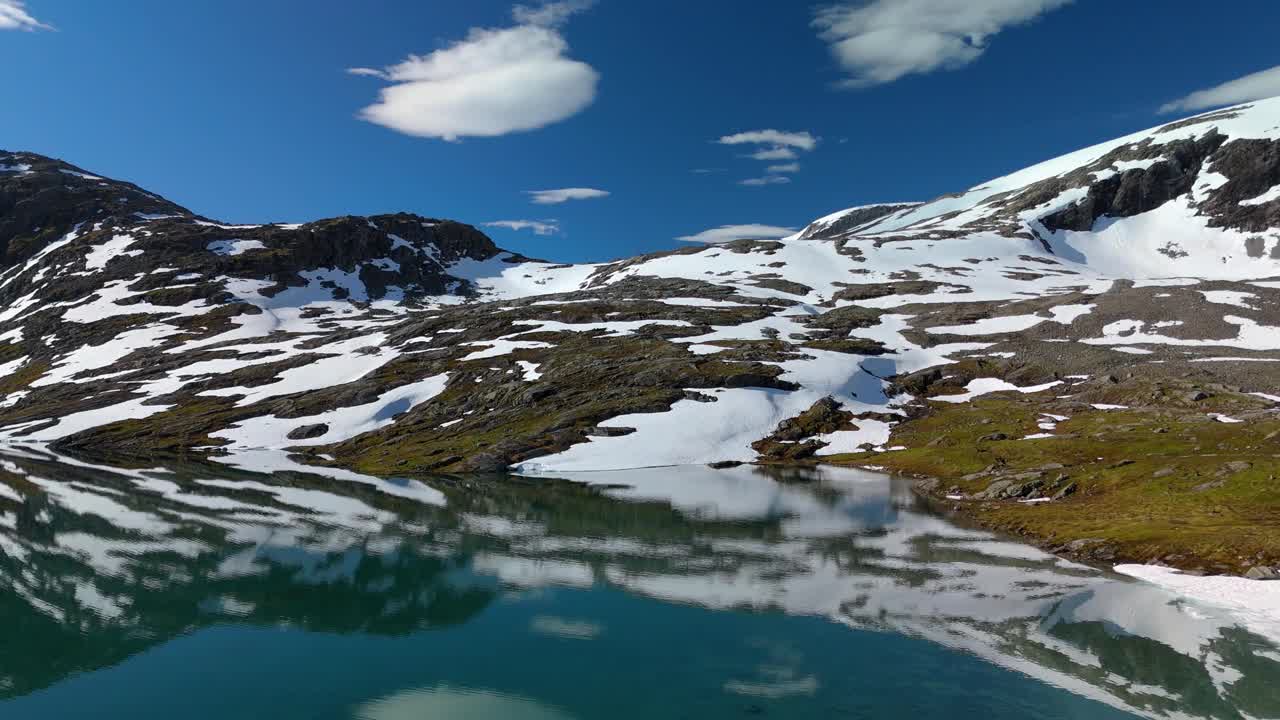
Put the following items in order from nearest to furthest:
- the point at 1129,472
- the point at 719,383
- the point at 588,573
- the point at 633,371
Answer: the point at 588,573
the point at 1129,472
the point at 719,383
the point at 633,371

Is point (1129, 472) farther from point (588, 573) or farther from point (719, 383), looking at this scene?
point (719, 383)

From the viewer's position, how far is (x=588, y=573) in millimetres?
41719

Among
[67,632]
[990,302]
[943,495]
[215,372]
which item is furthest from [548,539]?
[990,302]

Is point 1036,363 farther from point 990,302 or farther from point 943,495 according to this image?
point 943,495

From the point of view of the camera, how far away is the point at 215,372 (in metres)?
139

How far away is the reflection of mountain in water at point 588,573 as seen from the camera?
1149 inches

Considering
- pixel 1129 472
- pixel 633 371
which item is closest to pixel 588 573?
pixel 1129 472

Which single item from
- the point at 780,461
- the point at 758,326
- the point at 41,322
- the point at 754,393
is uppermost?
the point at 41,322

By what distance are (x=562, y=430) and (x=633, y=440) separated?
983cm

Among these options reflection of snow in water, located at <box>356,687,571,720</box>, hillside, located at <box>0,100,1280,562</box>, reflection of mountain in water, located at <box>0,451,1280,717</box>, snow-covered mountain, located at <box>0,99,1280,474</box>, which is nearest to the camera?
reflection of snow in water, located at <box>356,687,571,720</box>

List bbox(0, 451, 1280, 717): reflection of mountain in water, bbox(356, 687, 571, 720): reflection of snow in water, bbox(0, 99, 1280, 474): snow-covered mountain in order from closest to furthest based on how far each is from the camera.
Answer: bbox(356, 687, 571, 720): reflection of snow in water < bbox(0, 451, 1280, 717): reflection of mountain in water < bbox(0, 99, 1280, 474): snow-covered mountain

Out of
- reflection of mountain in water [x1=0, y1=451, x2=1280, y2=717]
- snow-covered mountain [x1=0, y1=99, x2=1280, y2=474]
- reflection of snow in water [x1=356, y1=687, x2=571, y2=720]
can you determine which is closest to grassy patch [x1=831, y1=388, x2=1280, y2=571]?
reflection of mountain in water [x1=0, y1=451, x2=1280, y2=717]

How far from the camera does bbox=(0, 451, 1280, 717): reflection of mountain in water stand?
29.2m

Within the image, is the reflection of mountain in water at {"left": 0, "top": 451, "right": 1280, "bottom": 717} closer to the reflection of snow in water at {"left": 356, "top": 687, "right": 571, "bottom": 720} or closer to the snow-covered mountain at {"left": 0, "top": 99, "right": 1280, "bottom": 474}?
the reflection of snow in water at {"left": 356, "top": 687, "right": 571, "bottom": 720}
